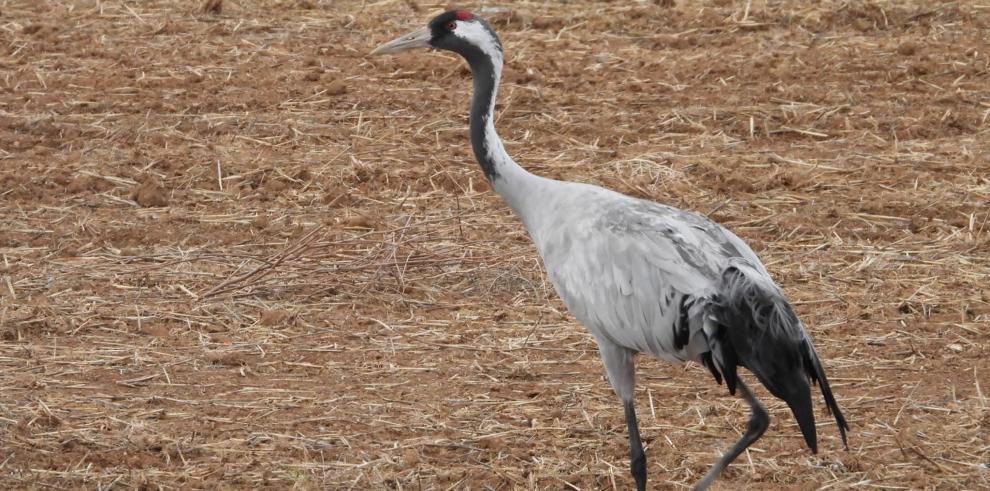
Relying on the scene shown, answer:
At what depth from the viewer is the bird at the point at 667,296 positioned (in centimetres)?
443

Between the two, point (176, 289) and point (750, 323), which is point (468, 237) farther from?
point (750, 323)

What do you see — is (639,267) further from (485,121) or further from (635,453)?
(485,121)

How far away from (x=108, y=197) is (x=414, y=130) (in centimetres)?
183

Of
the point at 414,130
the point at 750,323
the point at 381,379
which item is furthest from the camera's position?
the point at 414,130

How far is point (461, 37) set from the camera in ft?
17.7

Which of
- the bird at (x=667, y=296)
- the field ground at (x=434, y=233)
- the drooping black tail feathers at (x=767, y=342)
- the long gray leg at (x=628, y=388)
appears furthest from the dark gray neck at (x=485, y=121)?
the drooping black tail feathers at (x=767, y=342)

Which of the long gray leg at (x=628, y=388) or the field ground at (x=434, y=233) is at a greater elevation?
the long gray leg at (x=628, y=388)

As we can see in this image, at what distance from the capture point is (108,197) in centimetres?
767

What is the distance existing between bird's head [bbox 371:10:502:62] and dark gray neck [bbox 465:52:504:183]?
51 mm

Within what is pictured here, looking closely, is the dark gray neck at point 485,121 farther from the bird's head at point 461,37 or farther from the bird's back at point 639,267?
the bird's back at point 639,267

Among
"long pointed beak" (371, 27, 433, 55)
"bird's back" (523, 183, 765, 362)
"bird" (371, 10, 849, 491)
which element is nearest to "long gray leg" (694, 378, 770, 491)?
"bird" (371, 10, 849, 491)

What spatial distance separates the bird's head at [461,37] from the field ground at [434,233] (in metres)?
1.27

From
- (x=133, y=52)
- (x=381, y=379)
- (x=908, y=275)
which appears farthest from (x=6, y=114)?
(x=908, y=275)

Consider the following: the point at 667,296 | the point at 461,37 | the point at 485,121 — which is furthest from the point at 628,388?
the point at 461,37
